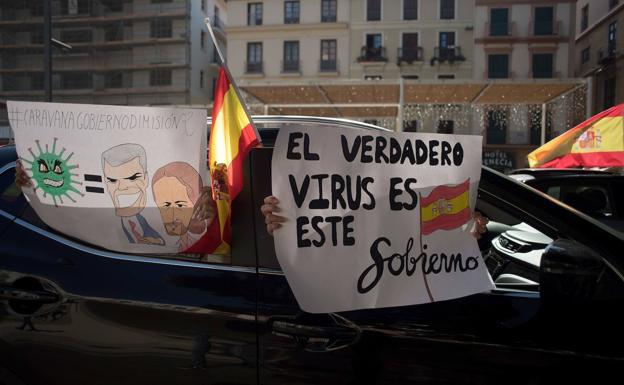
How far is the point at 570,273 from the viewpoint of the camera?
1.68 metres

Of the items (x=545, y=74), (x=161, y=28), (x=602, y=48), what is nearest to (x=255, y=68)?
(x=161, y=28)

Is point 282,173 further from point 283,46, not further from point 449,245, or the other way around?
point 283,46

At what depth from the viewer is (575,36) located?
36719mm

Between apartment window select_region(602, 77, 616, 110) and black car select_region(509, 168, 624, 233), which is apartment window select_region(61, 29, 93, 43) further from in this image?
black car select_region(509, 168, 624, 233)

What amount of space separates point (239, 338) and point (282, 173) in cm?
60

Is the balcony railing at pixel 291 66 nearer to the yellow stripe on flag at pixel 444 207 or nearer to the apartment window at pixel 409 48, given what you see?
the apartment window at pixel 409 48

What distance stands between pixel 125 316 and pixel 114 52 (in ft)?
163

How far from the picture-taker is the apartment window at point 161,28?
44656 millimetres

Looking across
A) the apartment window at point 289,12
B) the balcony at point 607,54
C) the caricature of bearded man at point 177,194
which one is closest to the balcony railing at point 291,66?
the apartment window at point 289,12

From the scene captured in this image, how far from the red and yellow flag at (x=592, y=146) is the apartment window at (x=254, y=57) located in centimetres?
3590

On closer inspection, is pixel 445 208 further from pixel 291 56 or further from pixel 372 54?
pixel 291 56

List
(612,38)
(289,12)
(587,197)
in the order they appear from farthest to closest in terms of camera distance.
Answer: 1. (289,12)
2. (612,38)
3. (587,197)

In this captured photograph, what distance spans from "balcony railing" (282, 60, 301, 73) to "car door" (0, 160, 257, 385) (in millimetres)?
38731

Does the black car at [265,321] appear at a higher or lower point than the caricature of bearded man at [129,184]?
lower
